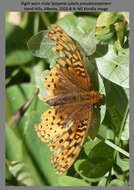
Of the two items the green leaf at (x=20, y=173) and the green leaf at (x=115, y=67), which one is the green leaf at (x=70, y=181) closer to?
the green leaf at (x=20, y=173)

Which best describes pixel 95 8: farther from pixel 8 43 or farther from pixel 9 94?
pixel 9 94

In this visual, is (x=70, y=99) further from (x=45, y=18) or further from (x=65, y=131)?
(x=45, y=18)

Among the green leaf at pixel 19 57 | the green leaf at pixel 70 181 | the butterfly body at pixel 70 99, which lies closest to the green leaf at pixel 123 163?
the green leaf at pixel 70 181

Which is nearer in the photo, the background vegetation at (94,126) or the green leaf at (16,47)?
the background vegetation at (94,126)

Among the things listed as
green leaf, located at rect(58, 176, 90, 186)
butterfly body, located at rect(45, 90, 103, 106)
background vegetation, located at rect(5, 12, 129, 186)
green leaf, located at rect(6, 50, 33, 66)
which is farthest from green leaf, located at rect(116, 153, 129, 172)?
green leaf, located at rect(6, 50, 33, 66)

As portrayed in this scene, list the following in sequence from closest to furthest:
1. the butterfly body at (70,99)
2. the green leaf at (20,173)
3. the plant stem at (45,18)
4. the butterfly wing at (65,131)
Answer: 1. the butterfly wing at (65,131)
2. the butterfly body at (70,99)
3. the green leaf at (20,173)
4. the plant stem at (45,18)

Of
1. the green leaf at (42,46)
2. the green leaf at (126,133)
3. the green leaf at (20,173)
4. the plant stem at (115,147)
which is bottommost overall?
the green leaf at (20,173)
